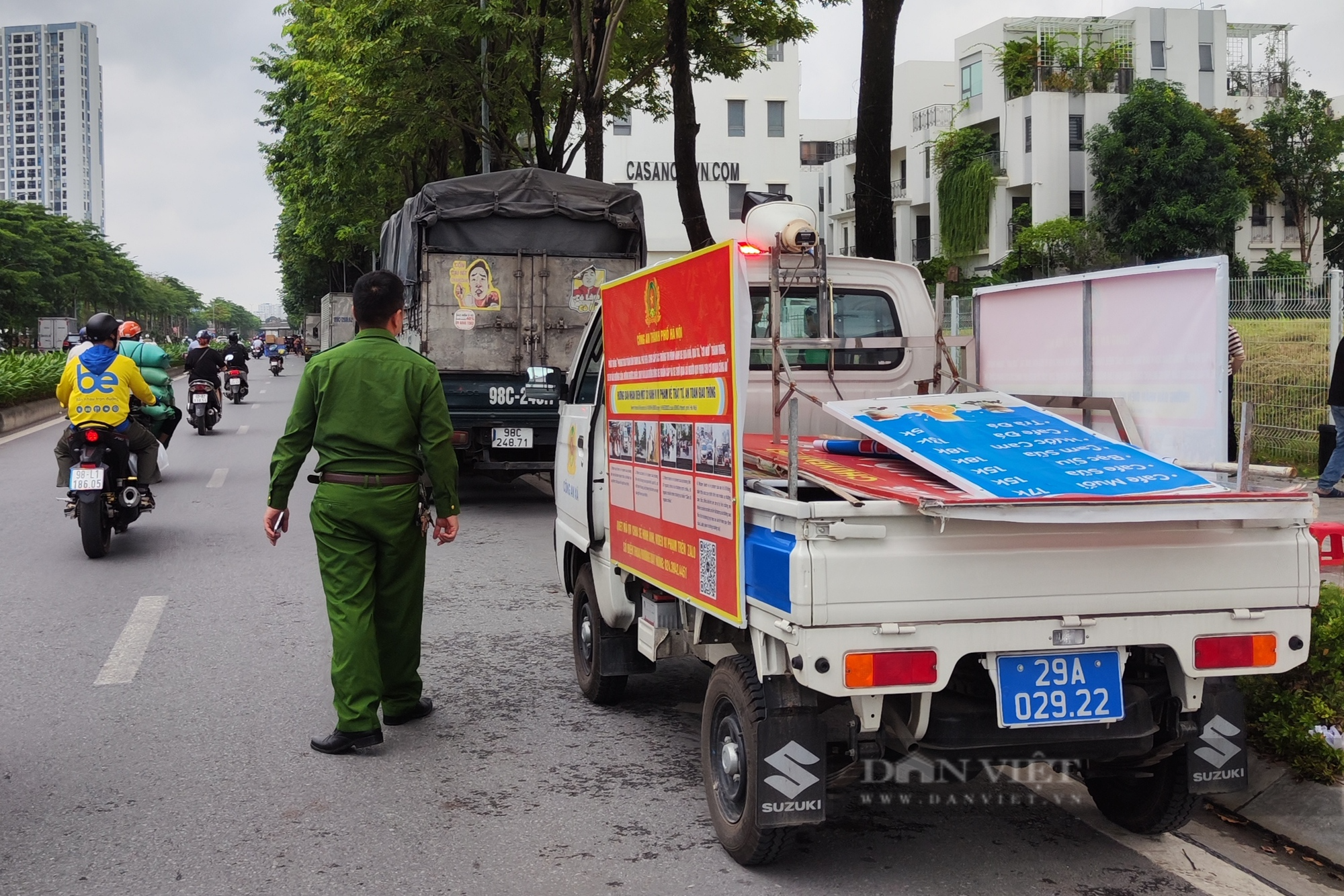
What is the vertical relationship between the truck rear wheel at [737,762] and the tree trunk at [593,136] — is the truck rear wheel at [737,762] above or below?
below

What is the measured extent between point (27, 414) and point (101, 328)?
1623 centimetres

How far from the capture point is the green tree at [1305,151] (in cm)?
4900

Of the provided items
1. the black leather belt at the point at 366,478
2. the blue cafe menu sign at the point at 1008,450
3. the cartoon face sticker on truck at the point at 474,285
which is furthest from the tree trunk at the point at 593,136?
the blue cafe menu sign at the point at 1008,450

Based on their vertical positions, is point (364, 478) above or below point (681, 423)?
below

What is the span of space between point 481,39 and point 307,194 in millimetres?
15595

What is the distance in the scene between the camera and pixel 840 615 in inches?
137

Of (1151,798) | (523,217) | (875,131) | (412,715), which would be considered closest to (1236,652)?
(1151,798)

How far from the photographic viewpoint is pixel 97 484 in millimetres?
9742

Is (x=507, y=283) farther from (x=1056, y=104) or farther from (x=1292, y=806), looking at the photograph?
(x=1056, y=104)

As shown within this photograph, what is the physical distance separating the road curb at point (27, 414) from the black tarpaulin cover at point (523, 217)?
11.6 meters

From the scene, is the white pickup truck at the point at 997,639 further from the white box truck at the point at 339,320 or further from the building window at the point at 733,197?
the building window at the point at 733,197

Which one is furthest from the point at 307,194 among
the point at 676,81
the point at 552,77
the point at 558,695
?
the point at 558,695

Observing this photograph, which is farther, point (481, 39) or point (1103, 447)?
point (481, 39)

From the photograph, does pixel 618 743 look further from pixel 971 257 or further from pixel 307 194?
pixel 971 257
